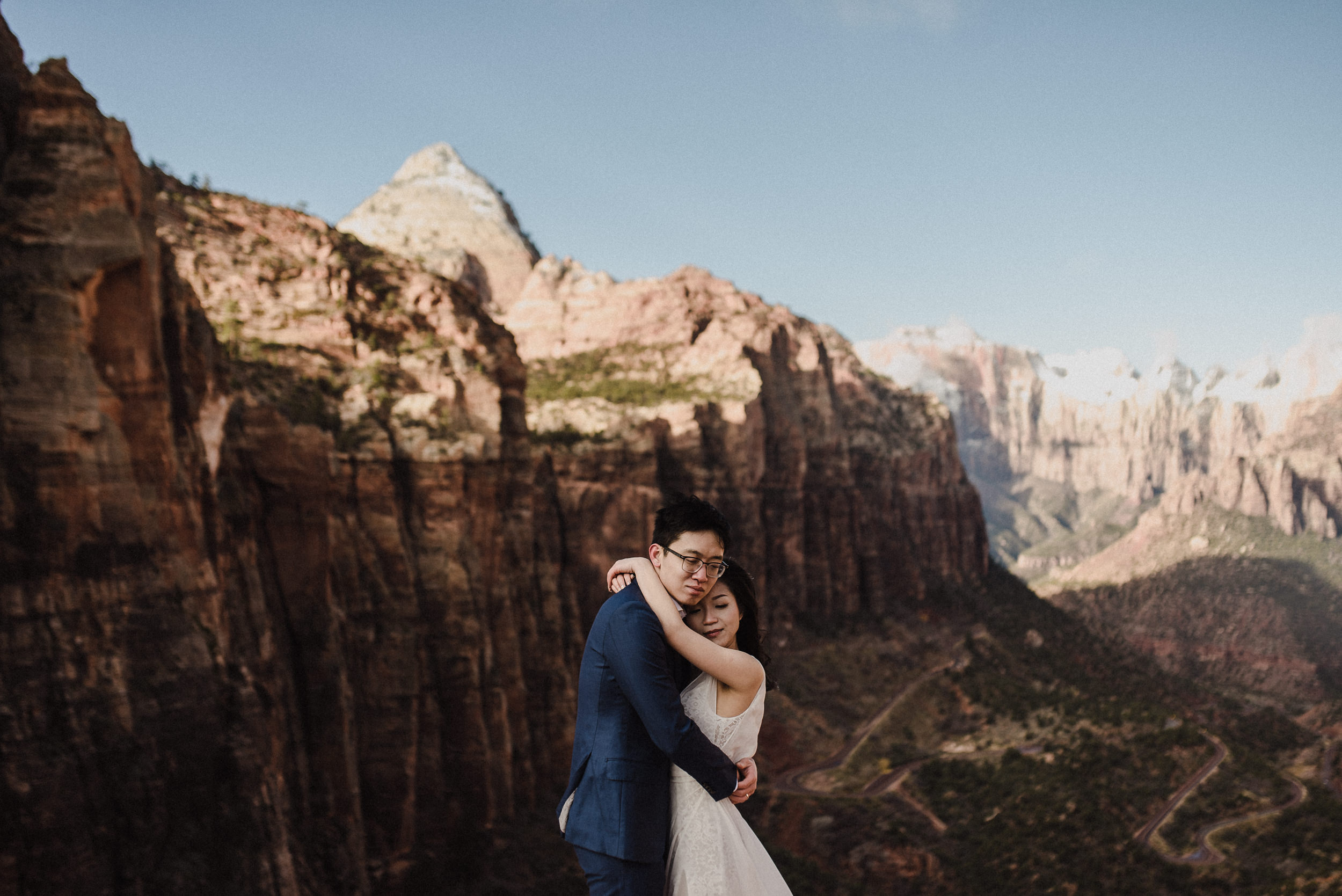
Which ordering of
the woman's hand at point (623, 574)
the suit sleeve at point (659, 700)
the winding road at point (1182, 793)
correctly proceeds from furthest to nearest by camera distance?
1. the winding road at point (1182, 793)
2. the woman's hand at point (623, 574)
3. the suit sleeve at point (659, 700)

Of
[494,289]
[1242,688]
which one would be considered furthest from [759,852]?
[1242,688]

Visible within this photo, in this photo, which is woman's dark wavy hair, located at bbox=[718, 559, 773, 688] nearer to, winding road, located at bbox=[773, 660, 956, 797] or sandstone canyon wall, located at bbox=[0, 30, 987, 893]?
sandstone canyon wall, located at bbox=[0, 30, 987, 893]

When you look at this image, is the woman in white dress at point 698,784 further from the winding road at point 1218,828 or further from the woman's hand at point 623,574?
the winding road at point 1218,828

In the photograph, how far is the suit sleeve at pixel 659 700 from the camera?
545 cm

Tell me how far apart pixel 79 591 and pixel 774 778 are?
4155 centimetres

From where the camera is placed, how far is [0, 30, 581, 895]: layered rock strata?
1602cm

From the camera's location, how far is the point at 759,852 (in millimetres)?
5945

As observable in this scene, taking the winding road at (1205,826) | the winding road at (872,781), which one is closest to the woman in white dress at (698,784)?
the winding road at (1205,826)

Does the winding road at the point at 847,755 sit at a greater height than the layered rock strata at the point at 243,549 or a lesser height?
lesser

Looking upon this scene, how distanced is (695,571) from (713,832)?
5.26ft

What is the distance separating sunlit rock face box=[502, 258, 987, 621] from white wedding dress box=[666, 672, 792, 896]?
41854mm

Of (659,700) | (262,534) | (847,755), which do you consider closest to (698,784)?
(659,700)

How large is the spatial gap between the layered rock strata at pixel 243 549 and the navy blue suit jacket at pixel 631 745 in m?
14.3

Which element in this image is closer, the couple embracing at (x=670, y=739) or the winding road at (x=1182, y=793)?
the couple embracing at (x=670, y=739)
